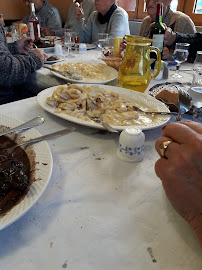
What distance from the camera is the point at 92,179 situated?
636 millimetres

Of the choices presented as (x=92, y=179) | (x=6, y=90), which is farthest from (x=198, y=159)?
(x=6, y=90)

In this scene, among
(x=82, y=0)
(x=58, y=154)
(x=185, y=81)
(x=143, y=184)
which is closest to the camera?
(x=143, y=184)

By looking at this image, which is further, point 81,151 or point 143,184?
point 81,151

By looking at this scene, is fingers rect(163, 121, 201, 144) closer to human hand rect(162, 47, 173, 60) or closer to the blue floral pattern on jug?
the blue floral pattern on jug

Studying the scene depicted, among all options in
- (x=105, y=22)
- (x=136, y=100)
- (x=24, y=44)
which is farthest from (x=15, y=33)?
(x=136, y=100)

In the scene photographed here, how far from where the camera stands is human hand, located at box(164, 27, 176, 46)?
6.88ft

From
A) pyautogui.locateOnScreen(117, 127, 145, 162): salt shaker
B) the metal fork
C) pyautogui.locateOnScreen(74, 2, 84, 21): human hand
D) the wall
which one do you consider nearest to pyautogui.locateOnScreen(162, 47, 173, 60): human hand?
the metal fork

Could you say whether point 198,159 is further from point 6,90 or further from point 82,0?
point 82,0

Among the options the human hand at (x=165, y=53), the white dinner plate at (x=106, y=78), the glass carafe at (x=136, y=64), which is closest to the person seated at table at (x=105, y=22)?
the human hand at (x=165, y=53)

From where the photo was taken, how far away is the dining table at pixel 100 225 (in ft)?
1.39

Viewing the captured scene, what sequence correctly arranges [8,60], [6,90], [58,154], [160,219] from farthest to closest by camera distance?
[6,90] < [8,60] < [58,154] < [160,219]

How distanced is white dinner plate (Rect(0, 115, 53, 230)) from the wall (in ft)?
18.2

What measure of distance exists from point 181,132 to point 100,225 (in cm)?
29

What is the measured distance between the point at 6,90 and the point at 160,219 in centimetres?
164
